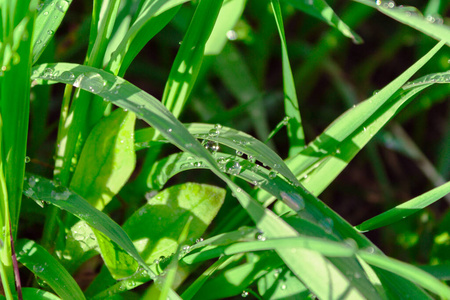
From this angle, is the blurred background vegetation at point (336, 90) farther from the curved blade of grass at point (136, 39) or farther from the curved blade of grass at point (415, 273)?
the curved blade of grass at point (415, 273)

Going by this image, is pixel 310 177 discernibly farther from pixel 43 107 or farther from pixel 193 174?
pixel 43 107

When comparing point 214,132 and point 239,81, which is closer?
point 214,132

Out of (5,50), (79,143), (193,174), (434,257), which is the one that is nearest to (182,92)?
(79,143)

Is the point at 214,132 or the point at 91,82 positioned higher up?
the point at 91,82

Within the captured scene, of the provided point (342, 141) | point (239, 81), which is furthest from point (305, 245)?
point (239, 81)

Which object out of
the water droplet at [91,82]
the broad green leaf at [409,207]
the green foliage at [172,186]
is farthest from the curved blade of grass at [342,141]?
the water droplet at [91,82]

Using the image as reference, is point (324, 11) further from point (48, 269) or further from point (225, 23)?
point (48, 269)

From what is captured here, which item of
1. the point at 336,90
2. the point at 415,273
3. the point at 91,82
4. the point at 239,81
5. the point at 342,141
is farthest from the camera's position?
the point at 336,90
